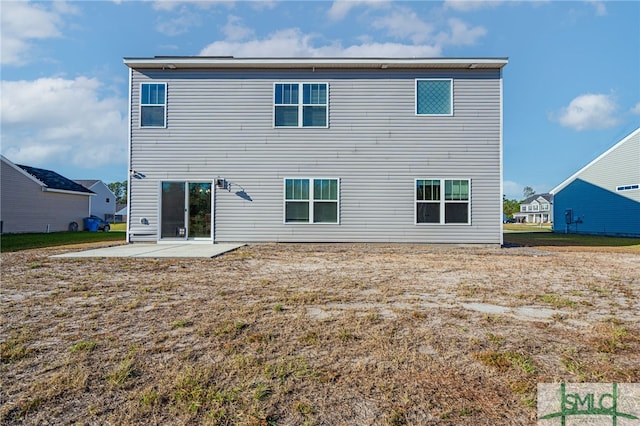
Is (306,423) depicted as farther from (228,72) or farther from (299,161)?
(228,72)

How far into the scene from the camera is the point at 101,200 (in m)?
39.6

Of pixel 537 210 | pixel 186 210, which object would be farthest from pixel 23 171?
pixel 537 210

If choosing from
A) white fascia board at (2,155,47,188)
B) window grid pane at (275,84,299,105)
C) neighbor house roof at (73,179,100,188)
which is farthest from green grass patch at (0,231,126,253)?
neighbor house roof at (73,179,100,188)

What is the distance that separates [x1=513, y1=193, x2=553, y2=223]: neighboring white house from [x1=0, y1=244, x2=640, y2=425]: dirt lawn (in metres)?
64.1

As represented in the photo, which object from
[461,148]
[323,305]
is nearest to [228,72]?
[461,148]

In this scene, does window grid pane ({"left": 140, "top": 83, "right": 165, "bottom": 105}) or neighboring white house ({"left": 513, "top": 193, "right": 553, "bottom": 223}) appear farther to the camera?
neighboring white house ({"left": 513, "top": 193, "right": 553, "bottom": 223})

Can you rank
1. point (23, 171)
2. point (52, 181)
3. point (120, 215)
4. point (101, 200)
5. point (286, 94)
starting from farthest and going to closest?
point (120, 215)
point (101, 200)
point (52, 181)
point (23, 171)
point (286, 94)

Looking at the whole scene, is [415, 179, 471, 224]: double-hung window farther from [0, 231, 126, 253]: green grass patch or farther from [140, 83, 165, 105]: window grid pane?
[0, 231, 126, 253]: green grass patch

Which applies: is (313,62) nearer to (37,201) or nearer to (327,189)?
(327,189)

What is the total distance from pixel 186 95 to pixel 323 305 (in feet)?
32.0

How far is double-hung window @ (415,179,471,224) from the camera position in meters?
11.1

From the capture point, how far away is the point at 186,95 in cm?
1133

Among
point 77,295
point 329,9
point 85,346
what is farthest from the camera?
point 329,9

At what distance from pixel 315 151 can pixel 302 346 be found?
8941 mm
